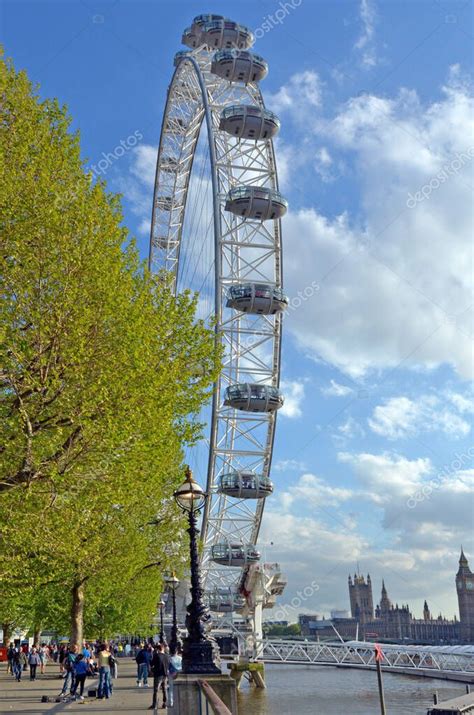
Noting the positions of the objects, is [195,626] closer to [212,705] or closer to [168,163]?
[212,705]

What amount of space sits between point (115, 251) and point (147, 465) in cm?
499

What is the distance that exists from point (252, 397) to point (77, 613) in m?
27.0

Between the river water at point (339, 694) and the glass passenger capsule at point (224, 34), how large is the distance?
47914 millimetres

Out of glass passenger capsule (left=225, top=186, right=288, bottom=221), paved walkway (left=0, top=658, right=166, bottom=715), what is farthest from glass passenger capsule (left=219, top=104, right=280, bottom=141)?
paved walkway (left=0, top=658, right=166, bottom=715)

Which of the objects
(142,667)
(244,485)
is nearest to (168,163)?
(244,485)

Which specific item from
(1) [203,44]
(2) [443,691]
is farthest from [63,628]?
(1) [203,44]

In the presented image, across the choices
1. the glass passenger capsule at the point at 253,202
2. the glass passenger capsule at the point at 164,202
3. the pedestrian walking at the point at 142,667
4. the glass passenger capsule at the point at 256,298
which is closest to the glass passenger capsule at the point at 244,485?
the glass passenger capsule at the point at 256,298

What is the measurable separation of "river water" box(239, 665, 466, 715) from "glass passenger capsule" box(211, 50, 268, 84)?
43.5 m

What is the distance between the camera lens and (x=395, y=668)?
68812 millimetres

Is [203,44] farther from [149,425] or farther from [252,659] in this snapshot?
[149,425]

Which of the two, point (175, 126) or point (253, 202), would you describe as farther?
point (175, 126)

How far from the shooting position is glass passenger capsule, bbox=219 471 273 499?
60.3m

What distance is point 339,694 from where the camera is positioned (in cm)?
Answer: 5566

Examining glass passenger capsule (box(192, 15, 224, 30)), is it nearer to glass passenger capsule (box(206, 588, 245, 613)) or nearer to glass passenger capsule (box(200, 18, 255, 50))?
glass passenger capsule (box(200, 18, 255, 50))
